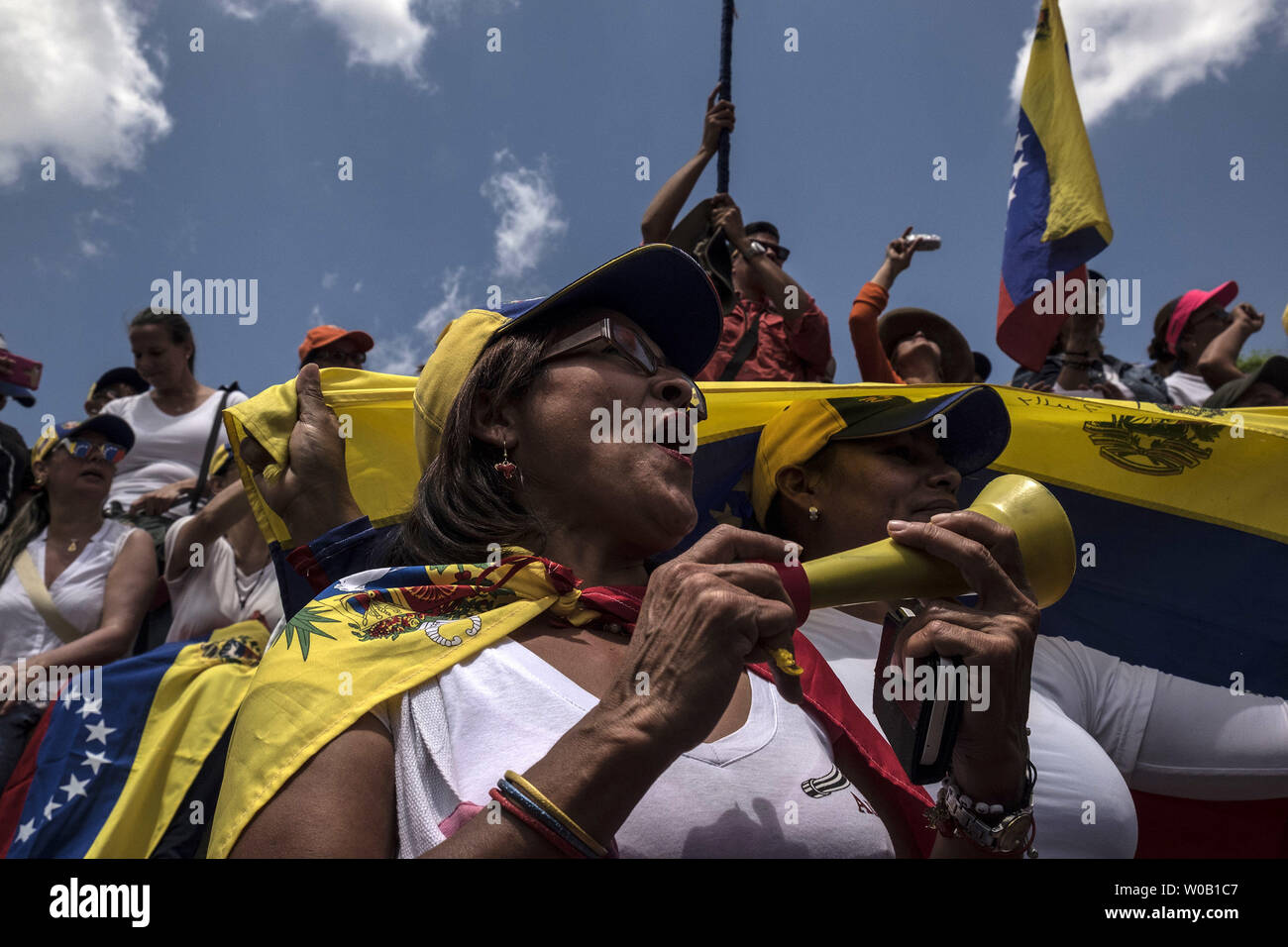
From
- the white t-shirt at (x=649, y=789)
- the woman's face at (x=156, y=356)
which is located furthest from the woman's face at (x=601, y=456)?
the woman's face at (x=156, y=356)

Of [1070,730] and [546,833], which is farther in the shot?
[1070,730]

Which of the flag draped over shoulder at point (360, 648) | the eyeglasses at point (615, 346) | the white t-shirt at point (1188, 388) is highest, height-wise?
the white t-shirt at point (1188, 388)

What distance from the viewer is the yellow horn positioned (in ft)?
4.79

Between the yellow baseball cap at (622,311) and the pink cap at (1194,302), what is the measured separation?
4428 millimetres

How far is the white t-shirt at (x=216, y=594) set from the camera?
3975 mm

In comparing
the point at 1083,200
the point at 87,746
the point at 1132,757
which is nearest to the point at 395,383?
the point at 87,746

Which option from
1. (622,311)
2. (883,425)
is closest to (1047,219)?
(883,425)

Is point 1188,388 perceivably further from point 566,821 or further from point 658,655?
point 566,821

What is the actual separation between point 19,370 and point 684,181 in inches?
161

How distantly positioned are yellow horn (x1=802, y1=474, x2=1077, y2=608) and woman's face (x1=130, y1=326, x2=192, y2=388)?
463 cm

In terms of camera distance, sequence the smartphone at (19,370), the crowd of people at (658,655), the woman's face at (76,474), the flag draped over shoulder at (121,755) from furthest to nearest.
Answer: the smartphone at (19,370) → the woman's face at (76,474) → the flag draped over shoulder at (121,755) → the crowd of people at (658,655)

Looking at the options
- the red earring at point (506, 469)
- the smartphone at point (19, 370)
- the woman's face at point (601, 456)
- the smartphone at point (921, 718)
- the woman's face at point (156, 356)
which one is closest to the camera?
the smartphone at point (921, 718)

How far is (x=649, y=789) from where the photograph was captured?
1365mm

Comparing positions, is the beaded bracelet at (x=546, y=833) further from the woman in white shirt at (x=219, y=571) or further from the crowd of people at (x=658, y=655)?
the woman in white shirt at (x=219, y=571)
